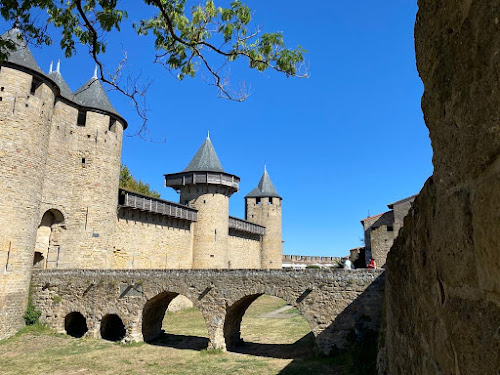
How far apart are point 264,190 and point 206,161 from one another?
35.2 ft

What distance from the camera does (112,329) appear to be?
16875 millimetres

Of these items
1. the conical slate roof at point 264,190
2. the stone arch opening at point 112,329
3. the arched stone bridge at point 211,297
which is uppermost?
the conical slate roof at point 264,190

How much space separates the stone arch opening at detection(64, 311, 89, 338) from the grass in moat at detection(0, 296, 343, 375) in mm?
829

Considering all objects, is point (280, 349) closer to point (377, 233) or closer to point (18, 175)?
point (377, 233)

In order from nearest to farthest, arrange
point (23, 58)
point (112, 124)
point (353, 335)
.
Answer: point (353, 335) < point (23, 58) < point (112, 124)

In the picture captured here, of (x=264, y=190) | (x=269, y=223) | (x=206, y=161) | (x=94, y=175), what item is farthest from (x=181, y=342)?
(x=264, y=190)

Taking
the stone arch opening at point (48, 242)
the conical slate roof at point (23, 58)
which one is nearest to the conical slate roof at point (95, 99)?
the conical slate roof at point (23, 58)

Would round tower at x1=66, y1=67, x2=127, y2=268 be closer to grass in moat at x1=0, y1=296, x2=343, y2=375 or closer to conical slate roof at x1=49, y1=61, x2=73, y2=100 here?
conical slate roof at x1=49, y1=61, x2=73, y2=100

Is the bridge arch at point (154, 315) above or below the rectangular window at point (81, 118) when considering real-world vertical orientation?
below

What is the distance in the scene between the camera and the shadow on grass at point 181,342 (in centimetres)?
1468

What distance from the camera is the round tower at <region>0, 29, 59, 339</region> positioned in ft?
50.4

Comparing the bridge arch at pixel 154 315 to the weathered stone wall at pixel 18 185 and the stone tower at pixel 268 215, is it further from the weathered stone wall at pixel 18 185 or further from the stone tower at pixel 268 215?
the stone tower at pixel 268 215

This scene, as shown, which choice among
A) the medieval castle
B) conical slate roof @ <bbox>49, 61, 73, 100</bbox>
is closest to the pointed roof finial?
the medieval castle

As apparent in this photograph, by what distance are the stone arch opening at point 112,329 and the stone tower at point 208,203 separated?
374 inches
